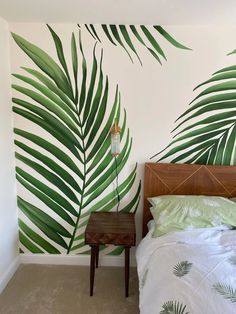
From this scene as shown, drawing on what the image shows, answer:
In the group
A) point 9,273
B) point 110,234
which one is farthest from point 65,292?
point 110,234

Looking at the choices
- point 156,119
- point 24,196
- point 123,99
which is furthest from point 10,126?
point 156,119

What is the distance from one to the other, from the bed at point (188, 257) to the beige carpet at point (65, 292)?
1.55 ft

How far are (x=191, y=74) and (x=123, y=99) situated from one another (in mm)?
664

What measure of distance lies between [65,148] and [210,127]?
55.0 inches

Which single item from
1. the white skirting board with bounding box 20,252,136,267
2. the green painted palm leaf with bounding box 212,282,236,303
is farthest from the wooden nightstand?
the green painted palm leaf with bounding box 212,282,236,303

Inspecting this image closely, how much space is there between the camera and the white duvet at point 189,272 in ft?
4.16

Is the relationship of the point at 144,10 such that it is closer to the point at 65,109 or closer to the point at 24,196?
the point at 65,109

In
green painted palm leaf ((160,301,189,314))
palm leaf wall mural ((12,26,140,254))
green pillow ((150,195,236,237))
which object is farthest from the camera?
palm leaf wall mural ((12,26,140,254))

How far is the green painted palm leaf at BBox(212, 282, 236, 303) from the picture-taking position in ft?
4.11

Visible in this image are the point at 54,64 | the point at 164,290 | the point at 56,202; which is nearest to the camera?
the point at 164,290

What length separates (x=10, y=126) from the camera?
7.82ft

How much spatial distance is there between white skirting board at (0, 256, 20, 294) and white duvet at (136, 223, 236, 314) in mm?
1228

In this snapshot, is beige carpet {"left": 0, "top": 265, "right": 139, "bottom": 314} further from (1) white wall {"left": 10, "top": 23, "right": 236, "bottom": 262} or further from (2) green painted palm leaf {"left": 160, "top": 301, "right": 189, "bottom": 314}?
(1) white wall {"left": 10, "top": 23, "right": 236, "bottom": 262}

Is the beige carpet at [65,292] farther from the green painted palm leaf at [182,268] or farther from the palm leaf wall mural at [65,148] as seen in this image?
the green painted palm leaf at [182,268]
